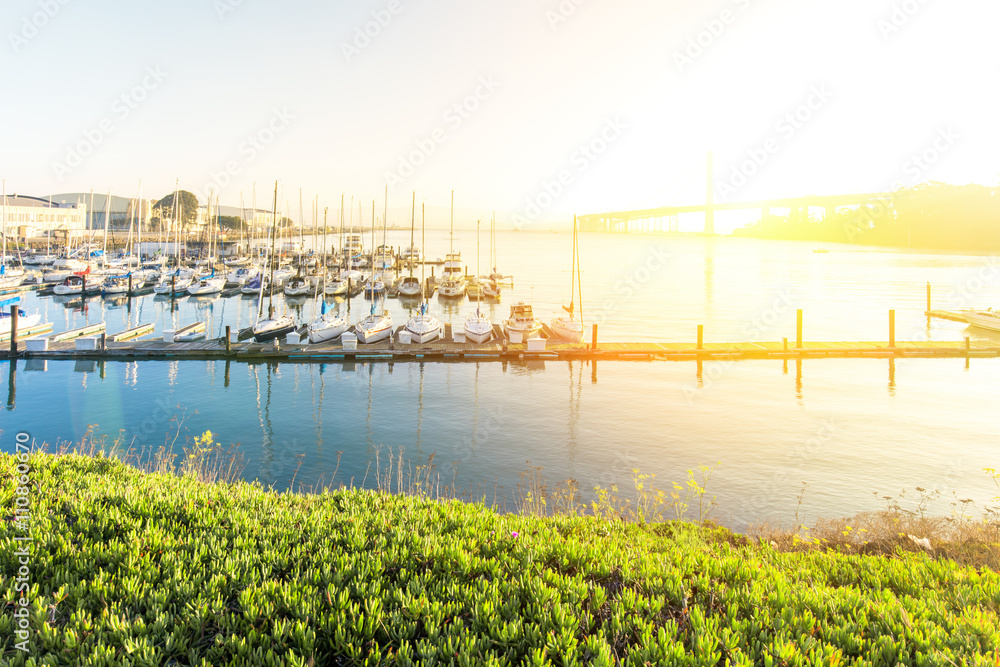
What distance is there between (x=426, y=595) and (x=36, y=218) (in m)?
159

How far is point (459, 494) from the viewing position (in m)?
14.9

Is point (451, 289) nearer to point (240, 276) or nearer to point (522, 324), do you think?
point (240, 276)

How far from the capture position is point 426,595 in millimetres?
5199

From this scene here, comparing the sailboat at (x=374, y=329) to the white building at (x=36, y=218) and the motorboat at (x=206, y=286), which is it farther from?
the white building at (x=36, y=218)

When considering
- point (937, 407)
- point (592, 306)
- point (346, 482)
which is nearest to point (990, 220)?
point (592, 306)

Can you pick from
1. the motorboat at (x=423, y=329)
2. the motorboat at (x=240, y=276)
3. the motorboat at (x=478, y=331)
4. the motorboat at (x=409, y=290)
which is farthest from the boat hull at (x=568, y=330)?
the motorboat at (x=240, y=276)

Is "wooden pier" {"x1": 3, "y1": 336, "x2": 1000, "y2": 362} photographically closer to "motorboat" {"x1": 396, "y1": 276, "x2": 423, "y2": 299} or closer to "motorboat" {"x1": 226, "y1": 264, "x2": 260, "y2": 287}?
"motorboat" {"x1": 396, "y1": 276, "x2": 423, "y2": 299}

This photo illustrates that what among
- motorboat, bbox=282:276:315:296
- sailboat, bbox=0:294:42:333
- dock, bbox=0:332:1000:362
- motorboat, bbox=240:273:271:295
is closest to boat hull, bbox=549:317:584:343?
dock, bbox=0:332:1000:362

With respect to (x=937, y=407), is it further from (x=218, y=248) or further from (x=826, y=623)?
(x=218, y=248)

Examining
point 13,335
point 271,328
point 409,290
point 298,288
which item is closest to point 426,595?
point 13,335

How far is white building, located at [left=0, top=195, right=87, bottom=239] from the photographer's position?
117 m

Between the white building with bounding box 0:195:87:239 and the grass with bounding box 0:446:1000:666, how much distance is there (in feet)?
424

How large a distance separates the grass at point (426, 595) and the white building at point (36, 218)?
129380 millimetres

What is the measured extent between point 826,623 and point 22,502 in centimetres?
830
